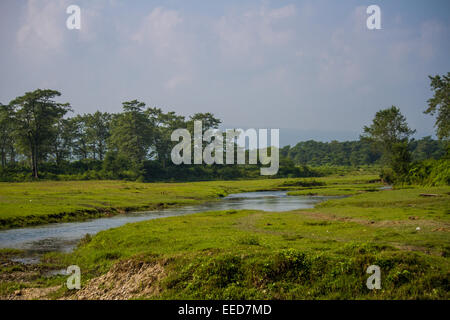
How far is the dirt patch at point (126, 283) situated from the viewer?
13.4 metres

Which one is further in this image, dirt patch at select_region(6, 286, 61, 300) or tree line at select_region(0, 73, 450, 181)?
tree line at select_region(0, 73, 450, 181)

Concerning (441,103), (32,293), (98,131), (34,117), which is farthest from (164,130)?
(32,293)

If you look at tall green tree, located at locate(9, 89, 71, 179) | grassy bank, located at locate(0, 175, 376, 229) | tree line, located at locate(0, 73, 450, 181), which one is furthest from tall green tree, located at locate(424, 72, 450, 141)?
tall green tree, located at locate(9, 89, 71, 179)

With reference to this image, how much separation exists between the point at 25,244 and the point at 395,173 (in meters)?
61.9

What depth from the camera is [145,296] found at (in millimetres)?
12922

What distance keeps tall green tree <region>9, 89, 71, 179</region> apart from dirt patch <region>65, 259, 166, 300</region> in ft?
259

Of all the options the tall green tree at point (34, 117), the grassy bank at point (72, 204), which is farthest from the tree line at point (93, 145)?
the grassy bank at point (72, 204)

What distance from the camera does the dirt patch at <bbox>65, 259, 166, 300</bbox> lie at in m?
13.4

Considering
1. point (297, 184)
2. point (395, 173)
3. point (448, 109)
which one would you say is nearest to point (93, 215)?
point (395, 173)

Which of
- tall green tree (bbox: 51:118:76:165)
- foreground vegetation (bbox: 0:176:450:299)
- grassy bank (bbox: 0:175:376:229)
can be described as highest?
tall green tree (bbox: 51:118:76:165)

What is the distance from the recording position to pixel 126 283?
14.3 metres

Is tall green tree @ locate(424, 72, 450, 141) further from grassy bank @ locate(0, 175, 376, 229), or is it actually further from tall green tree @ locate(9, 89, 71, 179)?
tall green tree @ locate(9, 89, 71, 179)

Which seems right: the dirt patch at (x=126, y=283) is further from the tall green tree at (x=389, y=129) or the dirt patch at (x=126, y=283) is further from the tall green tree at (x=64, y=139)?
the tall green tree at (x=64, y=139)
